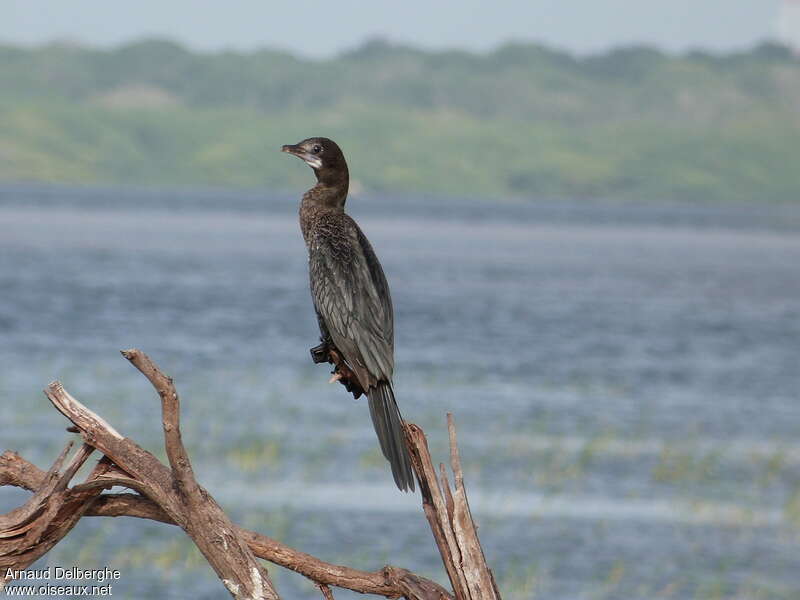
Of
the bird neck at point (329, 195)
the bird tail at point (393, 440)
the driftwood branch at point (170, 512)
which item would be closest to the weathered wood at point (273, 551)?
the driftwood branch at point (170, 512)

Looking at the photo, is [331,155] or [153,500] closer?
[153,500]

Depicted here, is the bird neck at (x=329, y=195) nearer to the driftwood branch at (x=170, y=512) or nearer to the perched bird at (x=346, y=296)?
the perched bird at (x=346, y=296)

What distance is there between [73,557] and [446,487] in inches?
488

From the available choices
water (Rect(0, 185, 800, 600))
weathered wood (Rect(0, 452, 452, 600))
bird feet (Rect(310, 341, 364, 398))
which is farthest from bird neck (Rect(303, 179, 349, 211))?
water (Rect(0, 185, 800, 600))

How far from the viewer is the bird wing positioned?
23.9 feet

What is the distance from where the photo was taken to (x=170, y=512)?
6070 millimetres

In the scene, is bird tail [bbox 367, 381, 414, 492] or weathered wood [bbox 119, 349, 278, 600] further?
bird tail [bbox 367, 381, 414, 492]

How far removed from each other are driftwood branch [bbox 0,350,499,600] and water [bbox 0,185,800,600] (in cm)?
1085

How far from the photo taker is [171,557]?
17.9 meters

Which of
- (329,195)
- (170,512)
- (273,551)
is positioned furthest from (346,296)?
(170,512)

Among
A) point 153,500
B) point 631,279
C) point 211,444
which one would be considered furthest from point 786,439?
point 631,279

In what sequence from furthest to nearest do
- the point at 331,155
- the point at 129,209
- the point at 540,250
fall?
the point at 129,209
the point at 540,250
the point at 331,155

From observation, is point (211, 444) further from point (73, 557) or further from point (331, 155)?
point (331, 155)

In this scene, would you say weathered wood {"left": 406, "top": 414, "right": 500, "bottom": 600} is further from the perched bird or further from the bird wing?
the bird wing
